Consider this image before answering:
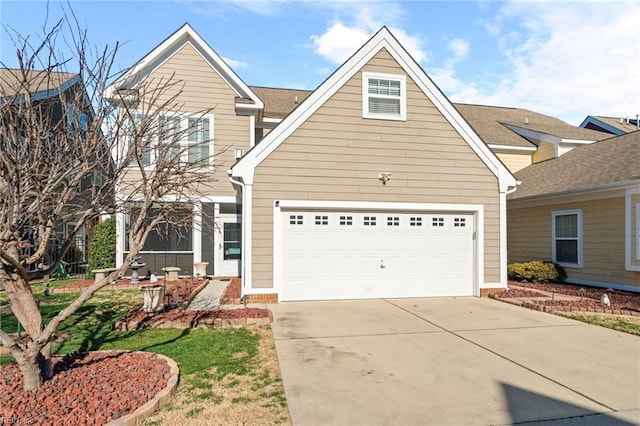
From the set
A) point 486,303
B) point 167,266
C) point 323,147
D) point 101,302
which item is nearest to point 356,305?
point 486,303

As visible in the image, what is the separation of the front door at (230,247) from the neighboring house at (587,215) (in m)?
10.5

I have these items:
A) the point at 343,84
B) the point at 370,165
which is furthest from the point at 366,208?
the point at 343,84

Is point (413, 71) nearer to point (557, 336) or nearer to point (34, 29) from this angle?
point (557, 336)

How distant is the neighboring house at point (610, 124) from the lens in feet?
76.9

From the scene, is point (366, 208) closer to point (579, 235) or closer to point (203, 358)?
point (203, 358)

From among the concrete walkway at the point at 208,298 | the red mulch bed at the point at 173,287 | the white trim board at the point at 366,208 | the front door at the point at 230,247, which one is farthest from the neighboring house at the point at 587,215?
the red mulch bed at the point at 173,287

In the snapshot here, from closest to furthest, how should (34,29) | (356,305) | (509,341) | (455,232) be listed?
1. (34,29)
2. (509,341)
3. (356,305)
4. (455,232)

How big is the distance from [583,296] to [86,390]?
1127 cm

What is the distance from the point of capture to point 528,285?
1216cm

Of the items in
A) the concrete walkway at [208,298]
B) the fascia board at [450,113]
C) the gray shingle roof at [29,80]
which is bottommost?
the concrete walkway at [208,298]

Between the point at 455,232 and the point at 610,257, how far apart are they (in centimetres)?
489

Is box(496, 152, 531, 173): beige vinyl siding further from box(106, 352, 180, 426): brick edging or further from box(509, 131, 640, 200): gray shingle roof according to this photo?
box(106, 352, 180, 426): brick edging

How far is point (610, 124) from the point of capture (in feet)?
79.4

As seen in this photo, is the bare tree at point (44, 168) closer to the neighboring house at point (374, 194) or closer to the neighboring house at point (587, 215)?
the neighboring house at point (374, 194)
